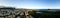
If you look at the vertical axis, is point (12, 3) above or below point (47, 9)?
above

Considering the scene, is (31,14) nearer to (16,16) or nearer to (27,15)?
(27,15)

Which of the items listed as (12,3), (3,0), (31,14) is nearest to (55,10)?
(31,14)

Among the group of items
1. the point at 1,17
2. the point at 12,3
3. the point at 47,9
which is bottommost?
the point at 1,17

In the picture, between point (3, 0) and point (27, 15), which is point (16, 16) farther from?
point (3, 0)

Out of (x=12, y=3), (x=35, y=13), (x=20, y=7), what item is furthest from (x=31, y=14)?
(x=12, y=3)

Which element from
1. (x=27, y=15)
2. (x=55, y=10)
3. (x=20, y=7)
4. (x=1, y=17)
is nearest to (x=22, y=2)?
(x=20, y=7)

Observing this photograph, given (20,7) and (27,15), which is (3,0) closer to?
(20,7)

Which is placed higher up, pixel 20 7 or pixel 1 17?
pixel 20 7
